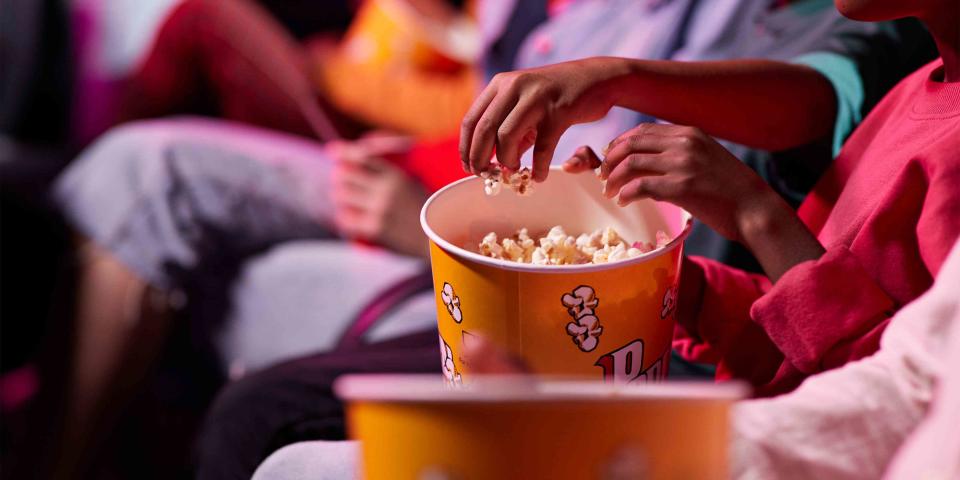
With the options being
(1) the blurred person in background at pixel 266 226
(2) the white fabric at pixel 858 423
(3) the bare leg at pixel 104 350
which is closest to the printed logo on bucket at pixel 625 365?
(2) the white fabric at pixel 858 423

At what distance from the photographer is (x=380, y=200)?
111cm

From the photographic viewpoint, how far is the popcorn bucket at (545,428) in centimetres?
35

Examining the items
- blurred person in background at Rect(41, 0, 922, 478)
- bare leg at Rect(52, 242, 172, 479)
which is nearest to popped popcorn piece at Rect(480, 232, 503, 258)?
blurred person in background at Rect(41, 0, 922, 478)

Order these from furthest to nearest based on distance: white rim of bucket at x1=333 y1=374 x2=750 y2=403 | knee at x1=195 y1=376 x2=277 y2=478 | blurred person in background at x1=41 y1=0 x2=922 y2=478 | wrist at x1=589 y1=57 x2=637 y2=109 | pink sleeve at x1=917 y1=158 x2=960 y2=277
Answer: blurred person in background at x1=41 y1=0 x2=922 y2=478, knee at x1=195 y1=376 x2=277 y2=478, wrist at x1=589 y1=57 x2=637 y2=109, pink sleeve at x1=917 y1=158 x2=960 y2=277, white rim of bucket at x1=333 y1=374 x2=750 y2=403

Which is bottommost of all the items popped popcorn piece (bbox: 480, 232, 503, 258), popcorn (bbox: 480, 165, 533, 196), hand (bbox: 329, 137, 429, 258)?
hand (bbox: 329, 137, 429, 258)

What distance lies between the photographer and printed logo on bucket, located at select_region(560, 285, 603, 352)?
1.62ft

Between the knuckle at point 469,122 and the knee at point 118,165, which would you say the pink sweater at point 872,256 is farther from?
the knee at point 118,165

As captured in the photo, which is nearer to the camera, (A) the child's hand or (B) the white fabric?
(B) the white fabric

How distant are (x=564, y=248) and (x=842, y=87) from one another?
0.29 metres

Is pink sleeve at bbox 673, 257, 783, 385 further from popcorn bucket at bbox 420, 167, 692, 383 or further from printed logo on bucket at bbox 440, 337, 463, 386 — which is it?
printed logo on bucket at bbox 440, 337, 463, 386

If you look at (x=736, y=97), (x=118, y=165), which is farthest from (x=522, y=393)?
(x=118, y=165)

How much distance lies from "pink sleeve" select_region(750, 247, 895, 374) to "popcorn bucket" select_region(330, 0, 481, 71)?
818mm

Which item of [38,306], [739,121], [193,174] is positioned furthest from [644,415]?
[38,306]

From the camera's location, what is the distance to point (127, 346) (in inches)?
42.7
